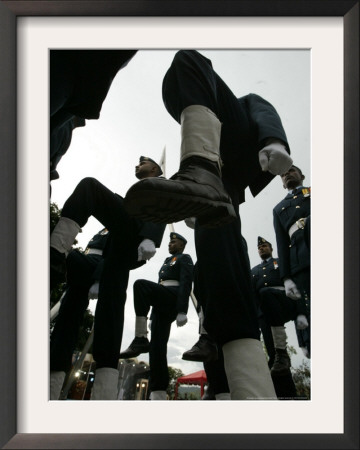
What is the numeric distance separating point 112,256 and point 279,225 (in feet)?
1.96

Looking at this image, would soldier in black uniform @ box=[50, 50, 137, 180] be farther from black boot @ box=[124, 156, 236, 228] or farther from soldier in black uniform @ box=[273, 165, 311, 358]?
soldier in black uniform @ box=[273, 165, 311, 358]

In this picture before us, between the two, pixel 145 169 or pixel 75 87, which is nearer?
pixel 145 169

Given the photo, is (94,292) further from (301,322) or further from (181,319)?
(301,322)

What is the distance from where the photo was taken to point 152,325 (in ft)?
6.44

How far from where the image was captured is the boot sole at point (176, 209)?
6.10 feet

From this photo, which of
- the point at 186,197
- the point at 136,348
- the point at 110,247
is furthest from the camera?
the point at 110,247

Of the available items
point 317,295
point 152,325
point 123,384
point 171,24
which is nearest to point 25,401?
point 123,384

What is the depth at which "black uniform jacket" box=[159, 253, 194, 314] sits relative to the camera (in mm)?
1980

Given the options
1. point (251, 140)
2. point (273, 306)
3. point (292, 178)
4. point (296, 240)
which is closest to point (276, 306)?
point (273, 306)

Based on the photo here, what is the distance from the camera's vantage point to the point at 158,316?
1.99 meters

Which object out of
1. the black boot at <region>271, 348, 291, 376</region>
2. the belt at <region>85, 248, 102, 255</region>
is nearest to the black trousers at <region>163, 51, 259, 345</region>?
the black boot at <region>271, 348, 291, 376</region>

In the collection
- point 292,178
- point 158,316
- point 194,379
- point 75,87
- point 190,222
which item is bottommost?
point 194,379

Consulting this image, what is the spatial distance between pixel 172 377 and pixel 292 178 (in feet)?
2.57
